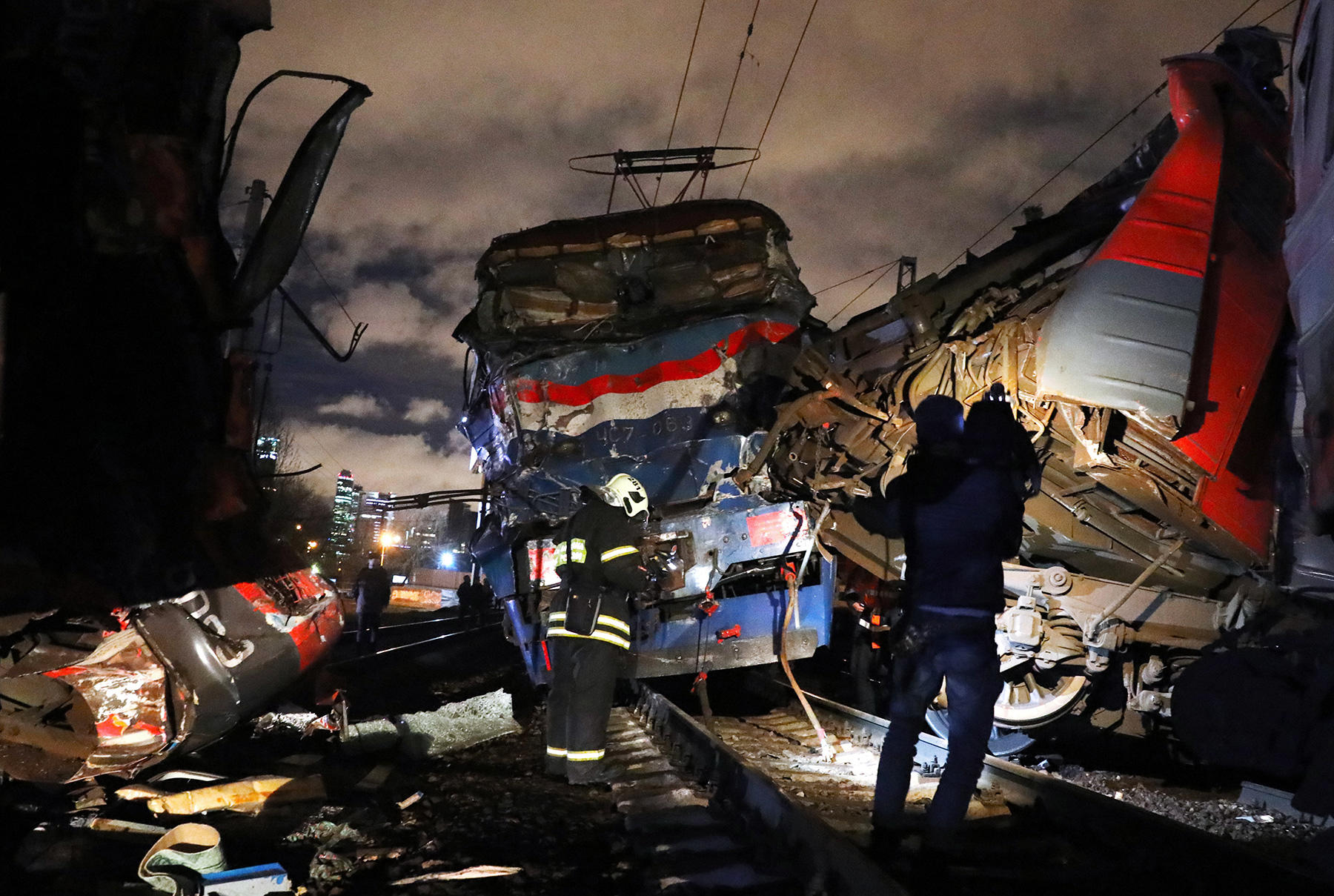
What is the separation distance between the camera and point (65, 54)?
200 cm

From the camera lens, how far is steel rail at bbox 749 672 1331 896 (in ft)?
8.34

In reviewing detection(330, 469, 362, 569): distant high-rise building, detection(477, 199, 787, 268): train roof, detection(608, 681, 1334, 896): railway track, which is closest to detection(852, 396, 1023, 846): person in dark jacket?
detection(608, 681, 1334, 896): railway track

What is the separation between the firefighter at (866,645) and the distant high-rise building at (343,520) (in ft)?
196

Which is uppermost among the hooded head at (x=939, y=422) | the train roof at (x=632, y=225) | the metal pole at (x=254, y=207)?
the metal pole at (x=254, y=207)

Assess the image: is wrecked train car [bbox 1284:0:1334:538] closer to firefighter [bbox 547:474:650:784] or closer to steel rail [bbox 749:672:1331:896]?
steel rail [bbox 749:672:1331:896]

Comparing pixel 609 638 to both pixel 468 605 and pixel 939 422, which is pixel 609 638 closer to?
pixel 939 422

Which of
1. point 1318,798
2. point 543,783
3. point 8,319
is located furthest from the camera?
point 543,783

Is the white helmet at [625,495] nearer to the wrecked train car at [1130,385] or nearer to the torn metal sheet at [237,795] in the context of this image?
the wrecked train car at [1130,385]

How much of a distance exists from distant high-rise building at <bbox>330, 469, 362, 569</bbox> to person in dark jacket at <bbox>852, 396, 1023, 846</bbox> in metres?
64.8

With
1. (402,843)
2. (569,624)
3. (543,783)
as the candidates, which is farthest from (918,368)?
(402,843)

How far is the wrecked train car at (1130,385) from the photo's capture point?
4.08 metres

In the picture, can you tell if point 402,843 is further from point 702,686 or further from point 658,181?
point 658,181

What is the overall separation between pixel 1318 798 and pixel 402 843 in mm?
3520

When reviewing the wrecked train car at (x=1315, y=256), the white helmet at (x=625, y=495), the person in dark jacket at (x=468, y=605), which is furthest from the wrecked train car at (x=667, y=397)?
the person in dark jacket at (x=468, y=605)
